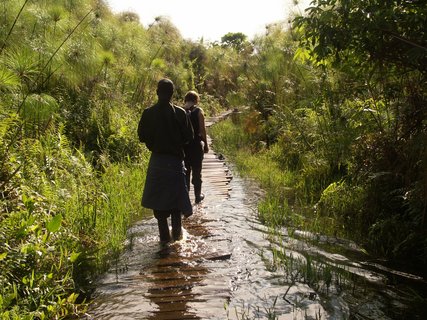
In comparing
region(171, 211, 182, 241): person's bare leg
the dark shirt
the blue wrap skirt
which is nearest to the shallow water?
region(171, 211, 182, 241): person's bare leg

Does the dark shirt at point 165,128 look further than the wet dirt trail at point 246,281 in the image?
Yes

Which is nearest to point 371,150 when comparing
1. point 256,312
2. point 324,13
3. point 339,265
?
point 339,265

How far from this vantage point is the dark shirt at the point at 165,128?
4.36m

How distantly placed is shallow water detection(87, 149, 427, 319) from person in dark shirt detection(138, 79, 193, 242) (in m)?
0.49

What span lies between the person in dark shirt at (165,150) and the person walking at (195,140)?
1.37 m

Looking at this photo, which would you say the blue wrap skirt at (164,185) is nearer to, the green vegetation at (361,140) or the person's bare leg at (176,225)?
the person's bare leg at (176,225)

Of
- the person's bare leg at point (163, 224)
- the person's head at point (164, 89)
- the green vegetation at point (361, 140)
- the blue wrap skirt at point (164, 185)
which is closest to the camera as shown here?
the green vegetation at point (361, 140)

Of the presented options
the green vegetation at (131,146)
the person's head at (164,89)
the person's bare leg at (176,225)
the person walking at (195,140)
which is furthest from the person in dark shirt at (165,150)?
the person walking at (195,140)

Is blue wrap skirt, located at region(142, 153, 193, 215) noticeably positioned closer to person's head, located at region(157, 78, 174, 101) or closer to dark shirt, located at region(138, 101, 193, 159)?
dark shirt, located at region(138, 101, 193, 159)

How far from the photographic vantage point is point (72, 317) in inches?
127

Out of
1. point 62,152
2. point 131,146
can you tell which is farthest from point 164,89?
point 131,146

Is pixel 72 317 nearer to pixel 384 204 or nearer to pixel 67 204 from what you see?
pixel 67 204

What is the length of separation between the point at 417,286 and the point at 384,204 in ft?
4.63

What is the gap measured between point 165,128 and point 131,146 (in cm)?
460
